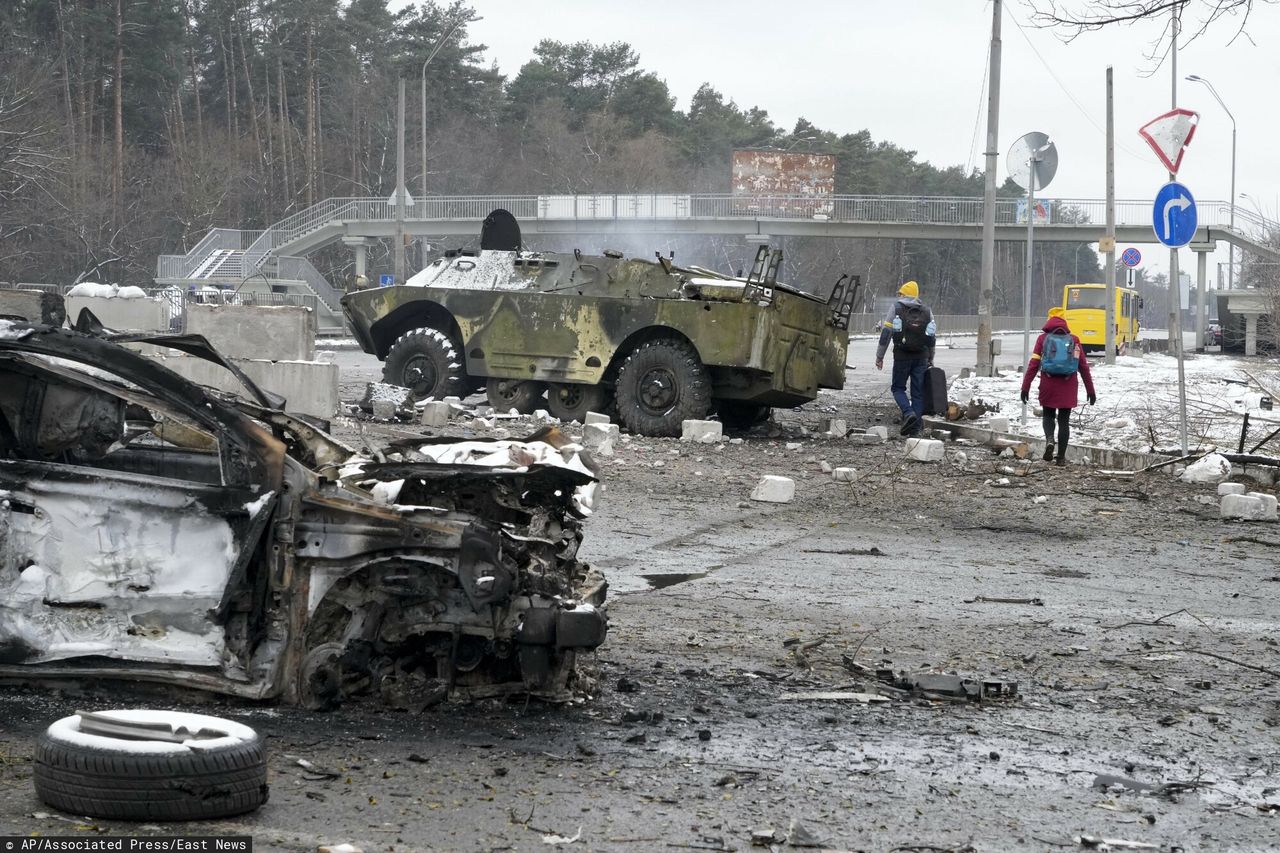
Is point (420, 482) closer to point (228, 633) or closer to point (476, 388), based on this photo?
point (228, 633)

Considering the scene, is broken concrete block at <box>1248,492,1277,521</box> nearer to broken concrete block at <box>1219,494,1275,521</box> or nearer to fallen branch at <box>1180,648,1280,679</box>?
broken concrete block at <box>1219,494,1275,521</box>

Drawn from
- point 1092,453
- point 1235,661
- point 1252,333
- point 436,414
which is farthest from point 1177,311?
point 1252,333

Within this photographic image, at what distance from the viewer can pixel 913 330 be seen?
1777 cm

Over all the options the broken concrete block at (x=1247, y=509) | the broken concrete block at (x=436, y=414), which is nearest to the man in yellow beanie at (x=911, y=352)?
the broken concrete block at (x=436, y=414)

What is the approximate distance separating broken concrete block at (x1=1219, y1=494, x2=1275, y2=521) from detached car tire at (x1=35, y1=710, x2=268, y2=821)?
9.32 meters

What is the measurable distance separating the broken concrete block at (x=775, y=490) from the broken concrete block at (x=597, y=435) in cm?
313

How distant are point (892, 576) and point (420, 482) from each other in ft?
14.1

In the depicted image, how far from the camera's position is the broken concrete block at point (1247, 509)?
38.7 ft

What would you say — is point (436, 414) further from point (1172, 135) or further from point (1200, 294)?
point (1200, 294)

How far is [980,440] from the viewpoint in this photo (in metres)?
17.2

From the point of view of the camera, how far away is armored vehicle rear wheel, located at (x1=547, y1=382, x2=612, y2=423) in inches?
719

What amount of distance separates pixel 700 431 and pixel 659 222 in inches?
1366

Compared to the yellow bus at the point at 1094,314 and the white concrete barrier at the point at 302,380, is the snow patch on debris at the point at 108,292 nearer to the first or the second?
the white concrete barrier at the point at 302,380

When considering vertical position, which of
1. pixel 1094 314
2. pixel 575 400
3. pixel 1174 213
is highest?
pixel 1174 213
